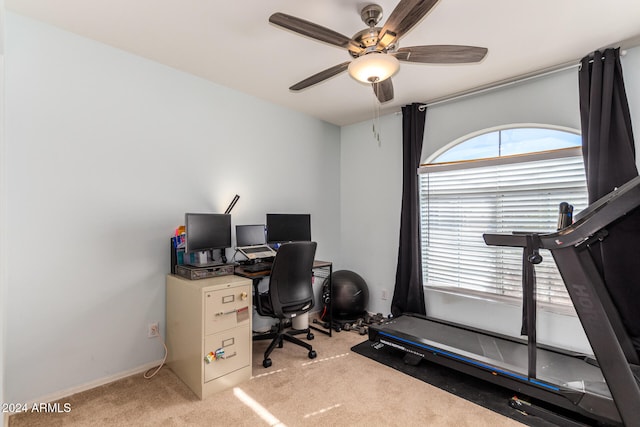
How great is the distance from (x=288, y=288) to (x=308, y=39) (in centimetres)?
200

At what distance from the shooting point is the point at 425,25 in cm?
218

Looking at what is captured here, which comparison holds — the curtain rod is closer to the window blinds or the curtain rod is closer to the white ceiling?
the white ceiling

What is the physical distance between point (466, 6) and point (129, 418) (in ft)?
11.0

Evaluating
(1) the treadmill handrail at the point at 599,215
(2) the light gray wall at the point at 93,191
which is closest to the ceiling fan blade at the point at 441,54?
(1) the treadmill handrail at the point at 599,215

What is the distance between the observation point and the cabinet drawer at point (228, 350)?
231 cm

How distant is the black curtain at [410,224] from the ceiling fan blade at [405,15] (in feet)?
6.06

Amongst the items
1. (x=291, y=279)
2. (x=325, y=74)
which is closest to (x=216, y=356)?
(x=291, y=279)

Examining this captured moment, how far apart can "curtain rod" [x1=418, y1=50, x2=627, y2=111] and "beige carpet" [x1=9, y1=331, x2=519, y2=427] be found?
271cm

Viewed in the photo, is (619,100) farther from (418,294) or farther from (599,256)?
(418,294)

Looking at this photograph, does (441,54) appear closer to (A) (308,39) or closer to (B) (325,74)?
(B) (325,74)

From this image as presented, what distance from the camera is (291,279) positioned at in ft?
9.28

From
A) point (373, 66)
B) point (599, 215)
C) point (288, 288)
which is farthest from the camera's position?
point (288, 288)

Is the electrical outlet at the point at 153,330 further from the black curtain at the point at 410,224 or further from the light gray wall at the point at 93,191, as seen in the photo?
the black curtain at the point at 410,224

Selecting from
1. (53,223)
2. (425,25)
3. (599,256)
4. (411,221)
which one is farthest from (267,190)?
(599,256)
